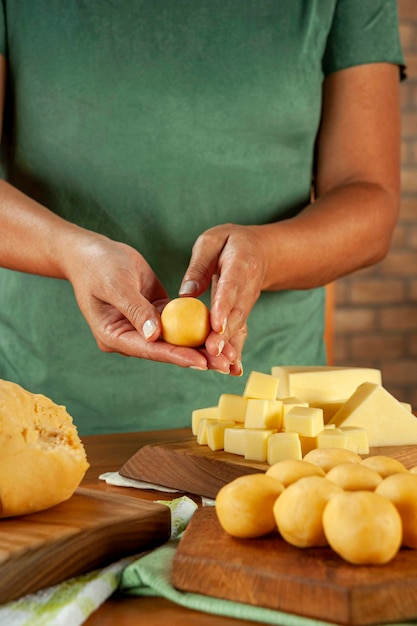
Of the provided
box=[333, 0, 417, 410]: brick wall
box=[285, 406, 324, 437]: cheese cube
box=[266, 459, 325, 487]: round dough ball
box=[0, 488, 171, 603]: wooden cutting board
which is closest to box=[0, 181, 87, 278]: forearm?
box=[285, 406, 324, 437]: cheese cube

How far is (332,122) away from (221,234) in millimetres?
581

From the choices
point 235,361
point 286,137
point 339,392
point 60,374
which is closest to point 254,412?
point 235,361

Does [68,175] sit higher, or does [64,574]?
[68,175]

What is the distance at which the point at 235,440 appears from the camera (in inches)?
44.2

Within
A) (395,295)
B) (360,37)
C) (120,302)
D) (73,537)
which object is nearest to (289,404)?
(120,302)

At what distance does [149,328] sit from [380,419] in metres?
0.34

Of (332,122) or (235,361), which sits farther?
(332,122)

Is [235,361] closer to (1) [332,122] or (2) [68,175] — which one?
(2) [68,175]

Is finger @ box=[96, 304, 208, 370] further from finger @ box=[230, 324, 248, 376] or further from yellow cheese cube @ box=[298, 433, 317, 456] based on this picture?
yellow cheese cube @ box=[298, 433, 317, 456]

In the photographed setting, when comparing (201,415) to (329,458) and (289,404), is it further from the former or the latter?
(329,458)

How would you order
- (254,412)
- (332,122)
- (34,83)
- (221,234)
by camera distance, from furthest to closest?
(332,122) → (34,83) → (221,234) → (254,412)

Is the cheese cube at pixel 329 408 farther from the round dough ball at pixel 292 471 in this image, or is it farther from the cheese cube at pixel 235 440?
the round dough ball at pixel 292 471

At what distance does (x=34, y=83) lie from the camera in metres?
1.63

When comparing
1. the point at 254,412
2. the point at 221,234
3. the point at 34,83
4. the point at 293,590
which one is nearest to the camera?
the point at 293,590
